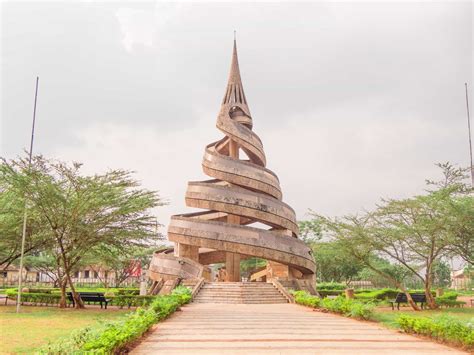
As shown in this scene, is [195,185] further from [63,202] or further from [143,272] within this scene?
[143,272]

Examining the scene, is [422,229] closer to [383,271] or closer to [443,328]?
[443,328]

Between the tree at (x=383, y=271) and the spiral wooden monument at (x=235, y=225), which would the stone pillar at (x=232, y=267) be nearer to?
the spiral wooden monument at (x=235, y=225)

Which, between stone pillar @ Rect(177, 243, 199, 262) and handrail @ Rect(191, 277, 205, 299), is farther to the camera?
stone pillar @ Rect(177, 243, 199, 262)

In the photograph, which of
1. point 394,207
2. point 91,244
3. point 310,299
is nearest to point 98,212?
point 91,244

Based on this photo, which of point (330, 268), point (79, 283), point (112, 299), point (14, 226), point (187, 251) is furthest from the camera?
point (79, 283)

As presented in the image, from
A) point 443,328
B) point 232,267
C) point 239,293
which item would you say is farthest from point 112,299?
point 443,328

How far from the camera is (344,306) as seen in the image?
17156 millimetres

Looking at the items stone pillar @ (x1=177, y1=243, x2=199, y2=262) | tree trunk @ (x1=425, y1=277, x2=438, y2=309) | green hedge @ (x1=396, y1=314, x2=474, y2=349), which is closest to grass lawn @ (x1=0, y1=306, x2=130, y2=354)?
green hedge @ (x1=396, y1=314, x2=474, y2=349)

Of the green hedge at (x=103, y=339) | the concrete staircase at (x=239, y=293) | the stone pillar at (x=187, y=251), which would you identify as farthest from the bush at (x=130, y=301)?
the green hedge at (x=103, y=339)

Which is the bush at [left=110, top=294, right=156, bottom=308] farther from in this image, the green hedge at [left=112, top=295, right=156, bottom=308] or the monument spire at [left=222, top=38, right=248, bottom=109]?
the monument spire at [left=222, top=38, right=248, bottom=109]

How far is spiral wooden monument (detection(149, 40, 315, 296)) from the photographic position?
95.1 feet

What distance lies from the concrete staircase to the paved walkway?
930 centimetres

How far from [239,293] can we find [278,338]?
14665mm

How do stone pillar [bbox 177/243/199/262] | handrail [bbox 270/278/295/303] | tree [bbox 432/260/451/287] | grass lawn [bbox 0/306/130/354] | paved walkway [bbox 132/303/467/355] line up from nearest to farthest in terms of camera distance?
paved walkway [bbox 132/303/467/355]
grass lawn [bbox 0/306/130/354]
handrail [bbox 270/278/295/303]
stone pillar [bbox 177/243/199/262]
tree [bbox 432/260/451/287]
